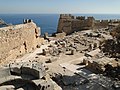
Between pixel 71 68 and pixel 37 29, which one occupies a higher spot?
pixel 37 29

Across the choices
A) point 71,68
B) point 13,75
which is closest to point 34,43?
point 71,68

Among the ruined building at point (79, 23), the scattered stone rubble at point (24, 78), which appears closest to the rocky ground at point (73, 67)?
the scattered stone rubble at point (24, 78)

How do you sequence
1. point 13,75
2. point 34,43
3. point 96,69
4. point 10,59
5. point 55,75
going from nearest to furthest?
point 13,75 < point 55,75 < point 96,69 < point 10,59 < point 34,43

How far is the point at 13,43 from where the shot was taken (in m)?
18.3

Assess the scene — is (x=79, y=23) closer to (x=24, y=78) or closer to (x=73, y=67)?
(x=73, y=67)

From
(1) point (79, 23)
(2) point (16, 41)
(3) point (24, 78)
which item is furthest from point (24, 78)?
(1) point (79, 23)

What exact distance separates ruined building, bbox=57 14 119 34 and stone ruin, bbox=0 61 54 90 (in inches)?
1039

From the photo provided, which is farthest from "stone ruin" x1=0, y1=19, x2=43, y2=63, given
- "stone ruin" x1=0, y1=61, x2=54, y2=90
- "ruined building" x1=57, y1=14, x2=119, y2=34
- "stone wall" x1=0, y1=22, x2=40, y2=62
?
"ruined building" x1=57, y1=14, x2=119, y2=34

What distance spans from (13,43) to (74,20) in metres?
23.2

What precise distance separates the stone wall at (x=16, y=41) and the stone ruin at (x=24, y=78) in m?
4.14

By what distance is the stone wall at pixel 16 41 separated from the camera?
669 inches

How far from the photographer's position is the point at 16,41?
1877 cm

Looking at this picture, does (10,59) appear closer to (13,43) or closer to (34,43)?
(13,43)

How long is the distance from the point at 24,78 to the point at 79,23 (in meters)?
28.4
